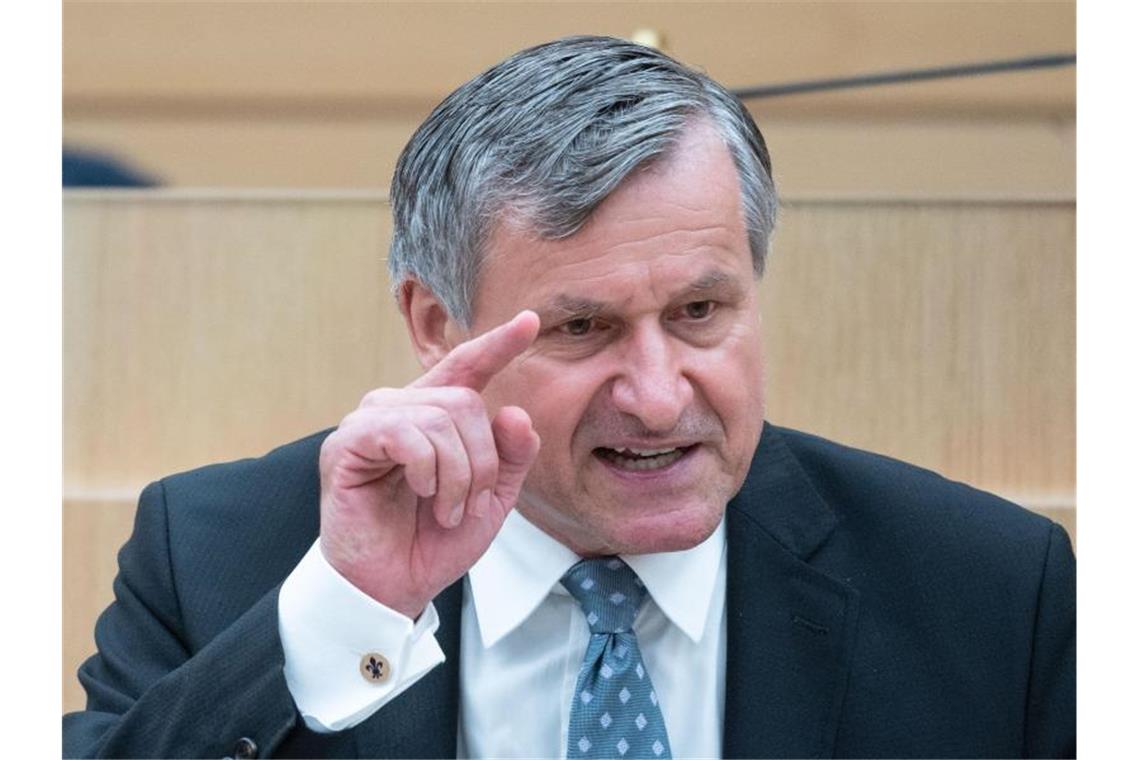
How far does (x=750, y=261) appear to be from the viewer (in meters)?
1.77

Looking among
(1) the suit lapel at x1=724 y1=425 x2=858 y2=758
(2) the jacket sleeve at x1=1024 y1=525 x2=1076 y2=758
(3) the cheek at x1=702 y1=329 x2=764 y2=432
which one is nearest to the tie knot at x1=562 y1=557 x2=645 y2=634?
(1) the suit lapel at x1=724 y1=425 x2=858 y2=758

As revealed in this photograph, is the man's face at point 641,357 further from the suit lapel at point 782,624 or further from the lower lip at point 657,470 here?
→ the suit lapel at point 782,624

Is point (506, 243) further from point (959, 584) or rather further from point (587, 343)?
point (959, 584)

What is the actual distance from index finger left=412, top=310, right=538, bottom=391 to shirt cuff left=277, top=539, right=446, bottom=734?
23 centimetres

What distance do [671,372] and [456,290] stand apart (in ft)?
0.95

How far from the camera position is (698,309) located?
1679mm

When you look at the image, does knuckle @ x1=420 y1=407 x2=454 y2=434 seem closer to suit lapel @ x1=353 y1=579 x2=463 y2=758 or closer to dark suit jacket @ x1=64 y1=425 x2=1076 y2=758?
dark suit jacket @ x1=64 y1=425 x2=1076 y2=758

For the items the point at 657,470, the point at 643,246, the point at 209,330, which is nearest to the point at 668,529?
the point at 657,470

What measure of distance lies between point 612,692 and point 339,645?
32cm

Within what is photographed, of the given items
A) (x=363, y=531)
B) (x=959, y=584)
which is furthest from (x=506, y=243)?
(x=959, y=584)

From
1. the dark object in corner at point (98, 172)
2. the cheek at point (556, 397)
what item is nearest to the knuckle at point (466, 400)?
the cheek at point (556, 397)

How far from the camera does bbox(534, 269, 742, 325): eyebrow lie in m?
1.64

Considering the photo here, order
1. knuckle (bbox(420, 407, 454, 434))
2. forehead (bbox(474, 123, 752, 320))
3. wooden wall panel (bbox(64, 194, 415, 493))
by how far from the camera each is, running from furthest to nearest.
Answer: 1. wooden wall panel (bbox(64, 194, 415, 493))
2. forehead (bbox(474, 123, 752, 320))
3. knuckle (bbox(420, 407, 454, 434))

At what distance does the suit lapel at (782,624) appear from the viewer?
5.74 ft
